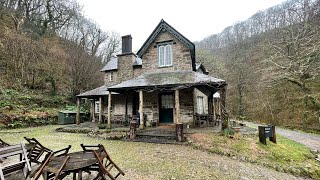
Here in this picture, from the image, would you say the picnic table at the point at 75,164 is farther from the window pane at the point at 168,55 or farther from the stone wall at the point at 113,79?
→ the stone wall at the point at 113,79

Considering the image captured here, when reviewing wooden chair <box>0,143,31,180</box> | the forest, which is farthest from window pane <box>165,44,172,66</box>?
wooden chair <box>0,143,31,180</box>

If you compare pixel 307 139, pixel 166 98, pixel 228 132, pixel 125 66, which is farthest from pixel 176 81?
pixel 307 139

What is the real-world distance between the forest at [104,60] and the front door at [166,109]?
11855 mm

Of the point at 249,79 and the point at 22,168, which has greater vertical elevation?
the point at 249,79

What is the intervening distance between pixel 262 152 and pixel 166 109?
24.7ft

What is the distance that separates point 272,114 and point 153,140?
1843cm

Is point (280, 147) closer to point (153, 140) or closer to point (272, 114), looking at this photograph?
point (153, 140)

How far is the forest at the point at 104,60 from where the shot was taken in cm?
1977

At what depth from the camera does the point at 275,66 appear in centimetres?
2642

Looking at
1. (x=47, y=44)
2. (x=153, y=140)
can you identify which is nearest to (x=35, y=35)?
(x=47, y=44)

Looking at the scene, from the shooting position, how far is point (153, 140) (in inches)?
424

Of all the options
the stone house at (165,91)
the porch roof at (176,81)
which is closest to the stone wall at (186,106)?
the stone house at (165,91)

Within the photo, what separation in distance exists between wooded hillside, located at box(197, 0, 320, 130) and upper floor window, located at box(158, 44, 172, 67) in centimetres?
1104

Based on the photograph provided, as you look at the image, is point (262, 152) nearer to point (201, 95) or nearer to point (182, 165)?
point (182, 165)
